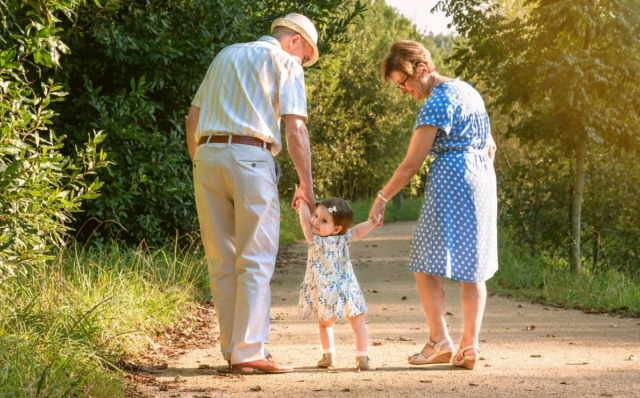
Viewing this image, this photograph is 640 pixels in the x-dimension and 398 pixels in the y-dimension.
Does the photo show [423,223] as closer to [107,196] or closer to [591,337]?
[591,337]

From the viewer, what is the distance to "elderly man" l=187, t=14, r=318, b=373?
18.1 ft

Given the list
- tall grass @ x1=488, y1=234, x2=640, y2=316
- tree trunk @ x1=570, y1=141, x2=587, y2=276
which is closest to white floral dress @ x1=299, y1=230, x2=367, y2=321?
tall grass @ x1=488, y1=234, x2=640, y2=316

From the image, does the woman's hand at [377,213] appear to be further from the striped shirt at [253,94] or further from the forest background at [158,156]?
the forest background at [158,156]

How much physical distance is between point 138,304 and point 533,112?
7.02 metres

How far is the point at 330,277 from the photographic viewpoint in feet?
19.3

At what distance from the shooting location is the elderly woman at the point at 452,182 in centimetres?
573

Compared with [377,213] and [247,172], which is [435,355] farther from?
[247,172]

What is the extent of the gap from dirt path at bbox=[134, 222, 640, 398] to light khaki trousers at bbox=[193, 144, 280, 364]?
33 cm

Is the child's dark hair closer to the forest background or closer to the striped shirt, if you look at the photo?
the striped shirt

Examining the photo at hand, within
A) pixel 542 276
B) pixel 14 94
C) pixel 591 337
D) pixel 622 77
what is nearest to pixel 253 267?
pixel 14 94

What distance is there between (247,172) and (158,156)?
16.4 ft

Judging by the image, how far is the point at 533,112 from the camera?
40.2ft

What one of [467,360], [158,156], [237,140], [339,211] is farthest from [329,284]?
[158,156]

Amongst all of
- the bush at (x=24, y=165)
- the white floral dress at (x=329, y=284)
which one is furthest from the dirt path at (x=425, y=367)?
the bush at (x=24, y=165)
